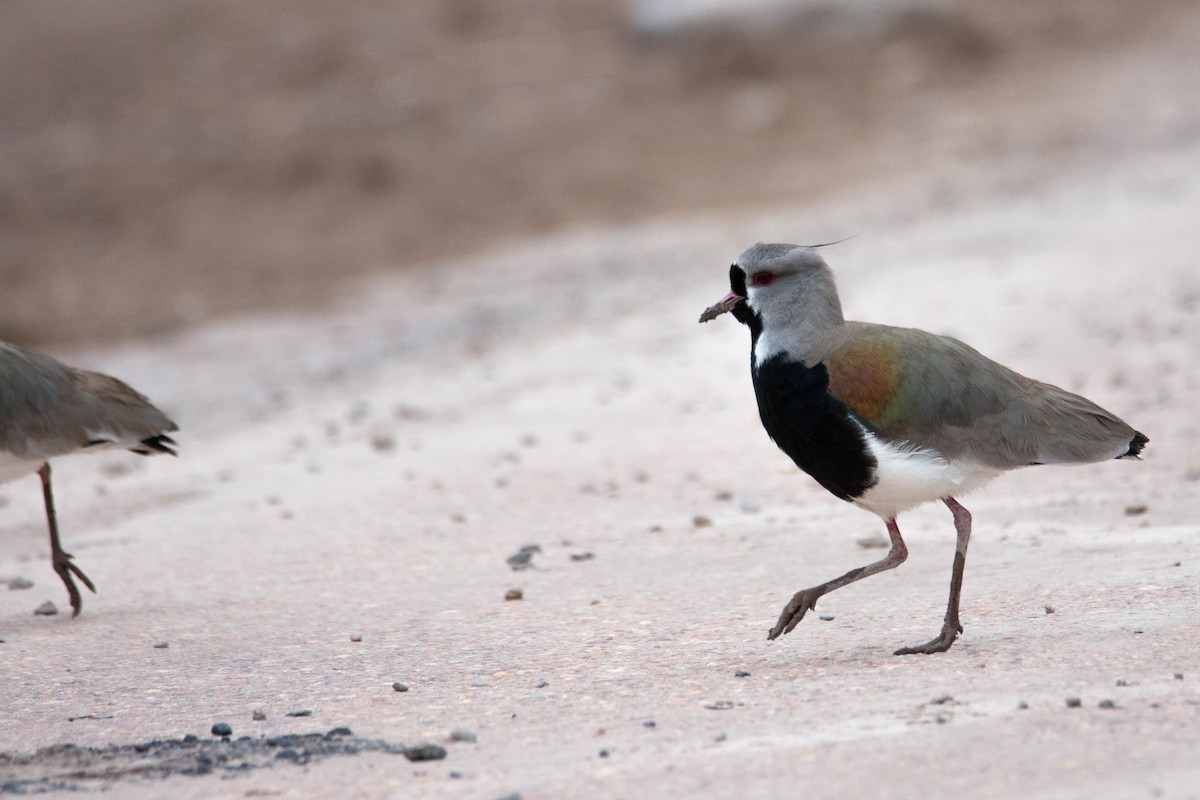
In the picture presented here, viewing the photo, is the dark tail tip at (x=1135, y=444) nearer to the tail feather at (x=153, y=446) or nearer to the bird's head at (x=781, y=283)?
the bird's head at (x=781, y=283)

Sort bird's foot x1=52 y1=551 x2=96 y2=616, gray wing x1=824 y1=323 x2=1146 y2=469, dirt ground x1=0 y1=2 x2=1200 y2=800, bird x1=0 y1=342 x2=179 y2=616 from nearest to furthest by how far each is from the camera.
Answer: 1. dirt ground x1=0 y1=2 x2=1200 y2=800
2. gray wing x1=824 y1=323 x2=1146 y2=469
3. bird's foot x1=52 y1=551 x2=96 y2=616
4. bird x1=0 y1=342 x2=179 y2=616

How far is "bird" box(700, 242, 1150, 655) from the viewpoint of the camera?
5426 mm

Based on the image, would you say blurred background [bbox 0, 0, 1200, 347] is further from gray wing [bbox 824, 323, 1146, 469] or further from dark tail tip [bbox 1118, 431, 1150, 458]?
gray wing [bbox 824, 323, 1146, 469]

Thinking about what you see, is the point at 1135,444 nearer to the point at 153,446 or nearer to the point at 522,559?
the point at 522,559

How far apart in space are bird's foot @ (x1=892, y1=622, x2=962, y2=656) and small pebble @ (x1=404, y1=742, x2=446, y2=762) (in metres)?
1.71

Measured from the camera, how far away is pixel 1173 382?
9555 mm

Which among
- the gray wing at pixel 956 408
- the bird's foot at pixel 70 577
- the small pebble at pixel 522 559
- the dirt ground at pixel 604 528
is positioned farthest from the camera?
the small pebble at pixel 522 559

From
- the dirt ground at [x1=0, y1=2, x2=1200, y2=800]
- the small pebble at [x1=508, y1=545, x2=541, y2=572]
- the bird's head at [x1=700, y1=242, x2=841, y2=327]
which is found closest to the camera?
the dirt ground at [x1=0, y1=2, x2=1200, y2=800]

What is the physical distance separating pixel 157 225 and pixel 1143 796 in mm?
21813

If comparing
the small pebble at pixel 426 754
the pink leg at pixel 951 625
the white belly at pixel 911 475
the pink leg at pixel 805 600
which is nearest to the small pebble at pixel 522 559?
the pink leg at pixel 805 600

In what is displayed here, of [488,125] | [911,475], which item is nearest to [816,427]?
[911,475]

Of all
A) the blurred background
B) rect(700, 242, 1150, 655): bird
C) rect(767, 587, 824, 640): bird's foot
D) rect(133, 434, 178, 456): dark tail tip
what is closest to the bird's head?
rect(700, 242, 1150, 655): bird

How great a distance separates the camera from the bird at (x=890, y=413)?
5426 mm

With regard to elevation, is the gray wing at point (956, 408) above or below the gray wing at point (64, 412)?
below
